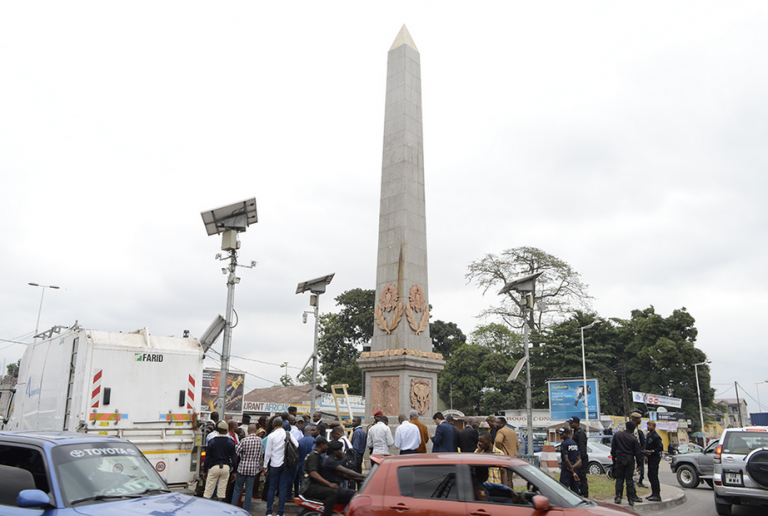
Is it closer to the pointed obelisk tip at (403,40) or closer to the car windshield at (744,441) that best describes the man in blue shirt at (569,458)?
the car windshield at (744,441)

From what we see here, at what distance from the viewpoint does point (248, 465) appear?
9.38 metres

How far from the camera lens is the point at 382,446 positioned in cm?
1059

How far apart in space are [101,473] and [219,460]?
4.73 meters

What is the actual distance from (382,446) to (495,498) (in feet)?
16.8

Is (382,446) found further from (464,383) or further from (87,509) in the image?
(464,383)

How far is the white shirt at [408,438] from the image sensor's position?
415 inches

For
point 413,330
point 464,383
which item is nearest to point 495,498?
point 413,330

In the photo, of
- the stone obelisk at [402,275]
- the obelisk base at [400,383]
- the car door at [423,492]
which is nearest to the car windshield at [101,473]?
the car door at [423,492]

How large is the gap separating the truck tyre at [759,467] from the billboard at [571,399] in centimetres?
2972

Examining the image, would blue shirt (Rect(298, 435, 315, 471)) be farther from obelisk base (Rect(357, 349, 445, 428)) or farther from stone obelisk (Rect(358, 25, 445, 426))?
stone obelisk (Rect(358, 25, 445, 426))

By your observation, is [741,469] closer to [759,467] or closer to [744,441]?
[759,467]

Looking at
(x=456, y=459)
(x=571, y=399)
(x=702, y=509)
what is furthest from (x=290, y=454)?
(x=571, y=399)

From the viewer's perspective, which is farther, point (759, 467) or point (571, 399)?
point (571, 399)

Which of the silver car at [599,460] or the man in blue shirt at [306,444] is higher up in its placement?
the man in blue shirt at [306,444]
